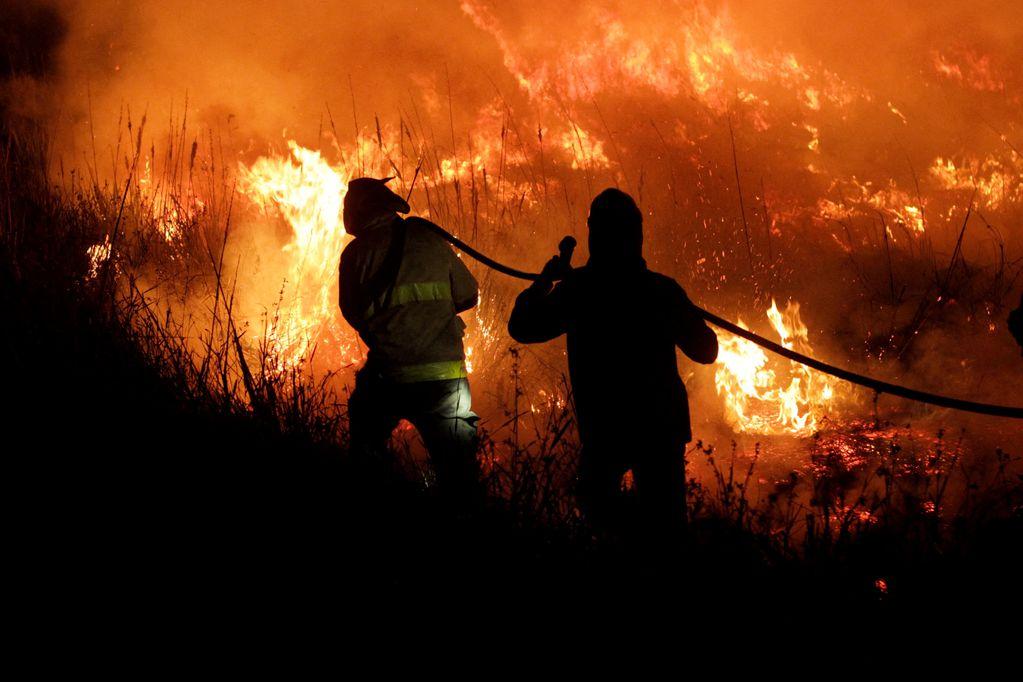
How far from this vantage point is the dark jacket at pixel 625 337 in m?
2.82

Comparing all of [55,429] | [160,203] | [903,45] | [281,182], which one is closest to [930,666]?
[55,429]

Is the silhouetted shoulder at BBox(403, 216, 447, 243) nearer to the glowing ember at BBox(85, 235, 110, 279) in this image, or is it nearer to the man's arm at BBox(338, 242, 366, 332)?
the man's arm at BBox(338, 242, 366, 332)

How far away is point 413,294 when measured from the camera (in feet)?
11.6

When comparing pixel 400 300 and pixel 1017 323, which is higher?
pixel 400 300

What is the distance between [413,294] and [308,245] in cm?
320

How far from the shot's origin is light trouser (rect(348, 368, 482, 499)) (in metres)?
3.53

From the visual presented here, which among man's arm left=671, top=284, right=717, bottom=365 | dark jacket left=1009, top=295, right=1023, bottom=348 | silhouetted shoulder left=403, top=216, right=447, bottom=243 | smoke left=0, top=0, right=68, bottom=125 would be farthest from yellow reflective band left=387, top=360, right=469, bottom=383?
smoke left=0, top=0, right=68, bottom=125

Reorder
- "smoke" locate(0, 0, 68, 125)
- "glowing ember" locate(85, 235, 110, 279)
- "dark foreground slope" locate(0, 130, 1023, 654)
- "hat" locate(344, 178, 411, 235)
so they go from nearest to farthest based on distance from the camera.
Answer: "dark foreground slope" locate(0, 130, 1023, 654)
"hat" locate(344, 178, 411, 235)
"glowing ember" locate(85, 235, 110, 279)
"smoke" locate(0, 0, 68, 125)

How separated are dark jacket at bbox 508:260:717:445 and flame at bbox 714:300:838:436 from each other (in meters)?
2.91

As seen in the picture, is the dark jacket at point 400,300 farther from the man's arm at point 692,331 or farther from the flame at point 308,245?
the flame at point 308,245

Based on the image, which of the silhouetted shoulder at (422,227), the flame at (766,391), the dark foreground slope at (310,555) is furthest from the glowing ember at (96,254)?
the flame at (766,391)

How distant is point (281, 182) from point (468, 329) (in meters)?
2.27

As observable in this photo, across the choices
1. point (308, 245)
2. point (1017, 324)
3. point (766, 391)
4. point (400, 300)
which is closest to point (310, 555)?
point (400, 300)

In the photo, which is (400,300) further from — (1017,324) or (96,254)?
(96,254)
